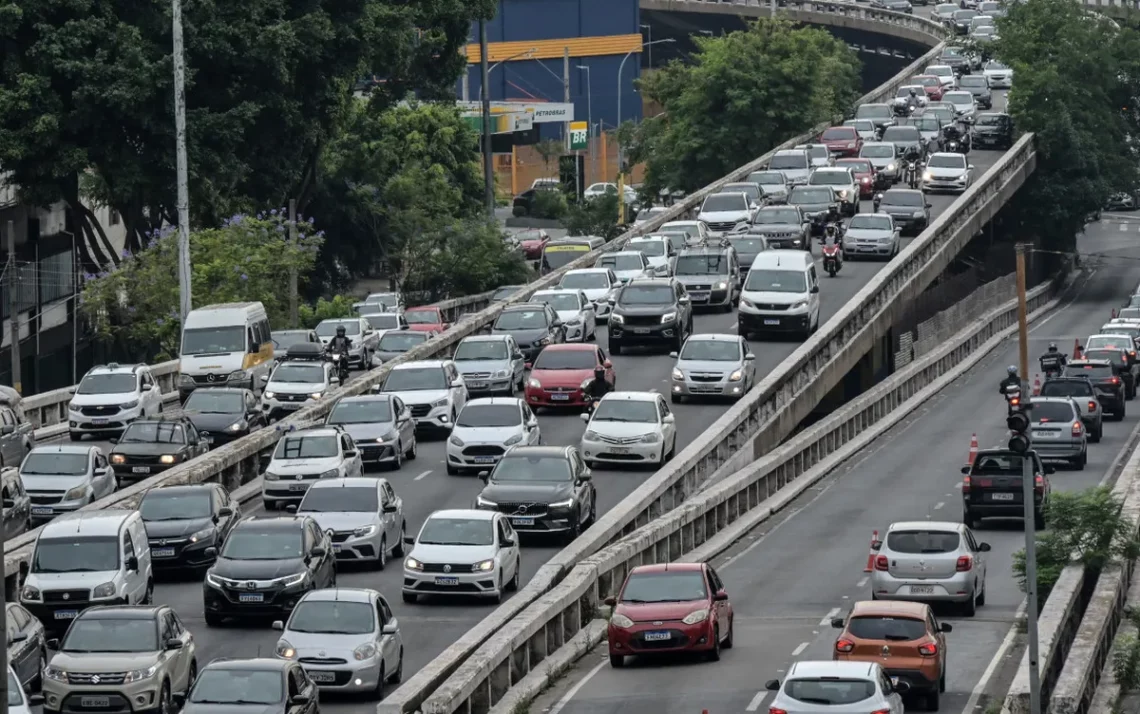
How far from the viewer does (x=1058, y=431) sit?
48531 mm

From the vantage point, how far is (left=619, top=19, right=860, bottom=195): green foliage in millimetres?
98562

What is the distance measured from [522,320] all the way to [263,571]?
23.3 meters

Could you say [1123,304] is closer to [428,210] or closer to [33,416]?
[428,210]

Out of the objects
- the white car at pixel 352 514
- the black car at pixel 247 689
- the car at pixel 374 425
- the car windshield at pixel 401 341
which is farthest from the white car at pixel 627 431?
the black car at pixel 247 689

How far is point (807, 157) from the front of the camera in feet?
274

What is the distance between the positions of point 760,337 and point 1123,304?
4109 cm

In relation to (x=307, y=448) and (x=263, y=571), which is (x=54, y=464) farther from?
(x=263, y=571)

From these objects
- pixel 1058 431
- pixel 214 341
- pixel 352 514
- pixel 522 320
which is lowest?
pixel 1058 431

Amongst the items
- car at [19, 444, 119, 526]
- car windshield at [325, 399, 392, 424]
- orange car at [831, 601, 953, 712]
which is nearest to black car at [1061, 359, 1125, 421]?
car windshield at [325, 399, 392, 424]

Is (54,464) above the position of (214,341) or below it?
below

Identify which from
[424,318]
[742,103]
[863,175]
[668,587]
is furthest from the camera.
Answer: [742,103]

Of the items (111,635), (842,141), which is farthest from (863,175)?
(111,635)

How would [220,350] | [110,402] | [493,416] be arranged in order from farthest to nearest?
1. [220,350]
2. [110,402]
3. [493,416]

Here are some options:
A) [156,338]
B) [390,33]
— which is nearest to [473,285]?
[390,33]
